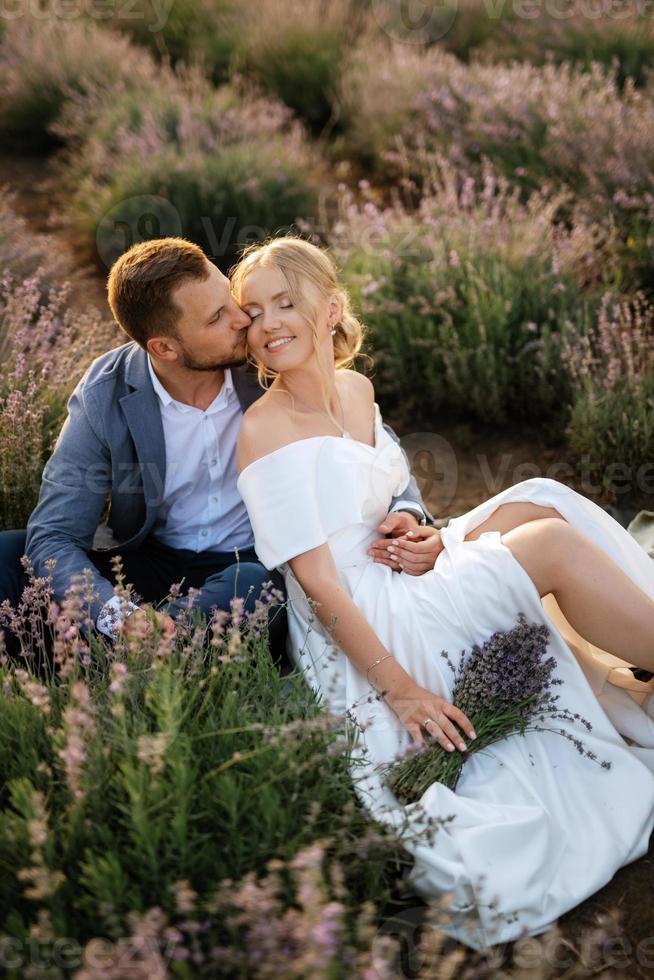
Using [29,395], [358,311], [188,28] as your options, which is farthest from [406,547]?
[188,28]

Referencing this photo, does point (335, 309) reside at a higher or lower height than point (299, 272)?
lower

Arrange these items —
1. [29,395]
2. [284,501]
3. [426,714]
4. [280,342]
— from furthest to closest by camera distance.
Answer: [29,395]
[280,342]
[284,501]
[426,714]

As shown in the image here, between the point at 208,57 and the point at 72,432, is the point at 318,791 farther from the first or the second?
the point at 208,57

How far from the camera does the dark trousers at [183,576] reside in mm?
2811

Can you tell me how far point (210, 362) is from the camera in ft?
9.56

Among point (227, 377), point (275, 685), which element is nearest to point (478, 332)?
point (227, 377)

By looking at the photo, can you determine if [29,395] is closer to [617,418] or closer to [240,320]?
[240,320]

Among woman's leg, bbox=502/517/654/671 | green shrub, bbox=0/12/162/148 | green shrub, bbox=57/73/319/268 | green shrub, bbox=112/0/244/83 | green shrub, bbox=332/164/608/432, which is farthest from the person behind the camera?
green shrub, bbox=112/0/244/83

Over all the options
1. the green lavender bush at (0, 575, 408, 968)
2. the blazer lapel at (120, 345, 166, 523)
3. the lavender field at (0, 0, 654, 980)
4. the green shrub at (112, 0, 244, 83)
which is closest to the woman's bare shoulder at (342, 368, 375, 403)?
the blazer lapel at (120, 345, 166, 523)

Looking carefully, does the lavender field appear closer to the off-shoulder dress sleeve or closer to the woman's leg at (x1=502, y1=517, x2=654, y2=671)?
the off-shoulder dress sleeve

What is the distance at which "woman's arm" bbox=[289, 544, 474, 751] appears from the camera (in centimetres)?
244

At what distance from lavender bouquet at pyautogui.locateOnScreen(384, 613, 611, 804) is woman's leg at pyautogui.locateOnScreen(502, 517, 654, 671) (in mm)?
124

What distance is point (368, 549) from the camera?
2.88 m

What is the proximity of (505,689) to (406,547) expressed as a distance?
0.52m
